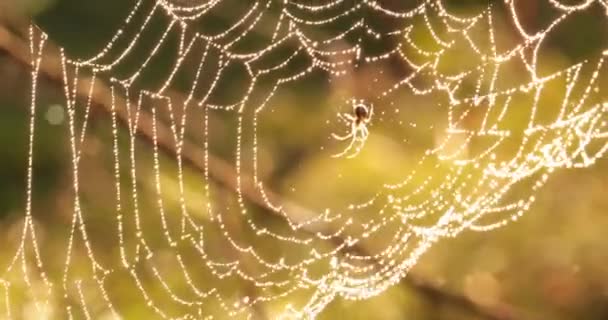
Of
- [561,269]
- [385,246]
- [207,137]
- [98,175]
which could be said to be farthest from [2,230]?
[561,269]

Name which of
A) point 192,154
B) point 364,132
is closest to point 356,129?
point 364,132

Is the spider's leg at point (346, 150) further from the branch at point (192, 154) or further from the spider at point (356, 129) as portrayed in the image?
the branch at point (192, 154)

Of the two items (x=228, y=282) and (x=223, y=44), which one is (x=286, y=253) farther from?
(x=223, y=44)

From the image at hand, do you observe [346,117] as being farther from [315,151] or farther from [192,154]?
[192,154]

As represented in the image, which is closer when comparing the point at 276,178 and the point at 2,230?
the point at 2,230

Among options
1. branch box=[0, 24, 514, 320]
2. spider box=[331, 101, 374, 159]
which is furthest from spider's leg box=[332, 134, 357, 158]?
branch box=[0, 24, 514, 320]

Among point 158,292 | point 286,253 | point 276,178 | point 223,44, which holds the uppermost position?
point 223,44

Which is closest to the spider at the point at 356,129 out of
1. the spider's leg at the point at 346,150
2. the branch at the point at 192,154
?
the spider's leg at the point at 346,150

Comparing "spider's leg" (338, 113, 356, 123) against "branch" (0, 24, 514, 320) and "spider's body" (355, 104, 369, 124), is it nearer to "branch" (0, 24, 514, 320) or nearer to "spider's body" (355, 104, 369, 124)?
"spider's body" (355, 104, 369, 124)
